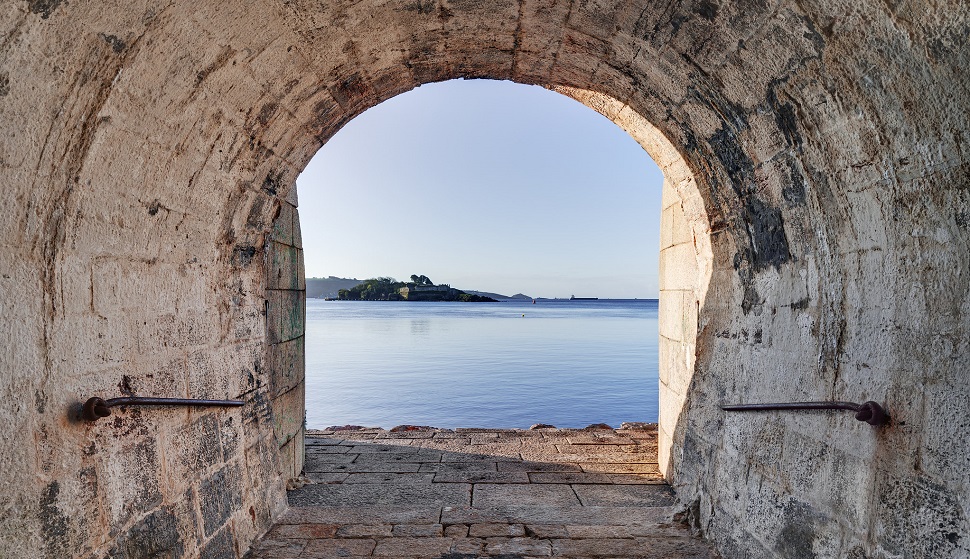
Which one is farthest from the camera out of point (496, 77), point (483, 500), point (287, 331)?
point (287, 331)

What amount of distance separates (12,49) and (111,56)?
34 cm

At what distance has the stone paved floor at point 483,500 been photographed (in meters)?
3.38

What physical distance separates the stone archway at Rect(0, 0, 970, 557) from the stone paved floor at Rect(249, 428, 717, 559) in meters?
0.38

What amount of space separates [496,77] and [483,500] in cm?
286

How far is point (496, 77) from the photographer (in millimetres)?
3805

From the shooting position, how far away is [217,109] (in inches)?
107

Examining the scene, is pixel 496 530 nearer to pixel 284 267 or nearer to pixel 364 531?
pixel 364 531

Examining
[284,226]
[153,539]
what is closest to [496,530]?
[153,539]

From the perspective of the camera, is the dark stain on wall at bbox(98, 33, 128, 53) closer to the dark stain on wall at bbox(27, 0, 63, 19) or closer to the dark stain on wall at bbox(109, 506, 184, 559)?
the dark stain on wall at bbox(27, 0, 63, 19)

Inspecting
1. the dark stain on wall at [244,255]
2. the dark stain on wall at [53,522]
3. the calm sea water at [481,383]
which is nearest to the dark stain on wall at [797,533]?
the dark stain on wall at [53,522]

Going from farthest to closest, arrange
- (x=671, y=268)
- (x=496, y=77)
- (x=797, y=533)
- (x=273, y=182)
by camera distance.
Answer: (x=671, y=268)
(x=496, y=77)
(x=273, y=182)
(x=797, y=533)

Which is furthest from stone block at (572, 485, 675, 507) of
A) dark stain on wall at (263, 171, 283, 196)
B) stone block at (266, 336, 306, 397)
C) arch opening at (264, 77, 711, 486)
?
dark stain on wall at (263, 171, 283, 196)

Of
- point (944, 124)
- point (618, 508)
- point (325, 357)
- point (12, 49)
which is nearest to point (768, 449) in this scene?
point (618, 508)

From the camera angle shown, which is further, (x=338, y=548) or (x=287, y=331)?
(x=287, y=331)
